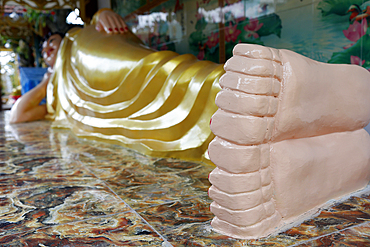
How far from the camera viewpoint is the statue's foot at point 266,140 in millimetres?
681

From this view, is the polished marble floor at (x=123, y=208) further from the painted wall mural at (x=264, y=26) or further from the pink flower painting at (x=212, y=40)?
the pink flower painting at (x=212, y=40)

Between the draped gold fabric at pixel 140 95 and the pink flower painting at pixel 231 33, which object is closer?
the draped gold fabric at pixel 140 95

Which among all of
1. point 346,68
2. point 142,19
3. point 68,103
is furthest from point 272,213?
point 142,19

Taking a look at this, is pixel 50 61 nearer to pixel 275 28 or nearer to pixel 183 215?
pixel 275 28

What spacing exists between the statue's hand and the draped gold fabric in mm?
55

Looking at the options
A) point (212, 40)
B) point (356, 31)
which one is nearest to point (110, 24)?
point (212, 40)

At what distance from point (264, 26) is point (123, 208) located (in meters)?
1.33

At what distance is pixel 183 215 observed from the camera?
2.72 ft

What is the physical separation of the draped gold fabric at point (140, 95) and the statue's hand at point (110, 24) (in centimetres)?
6

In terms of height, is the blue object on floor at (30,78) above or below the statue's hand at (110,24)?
below

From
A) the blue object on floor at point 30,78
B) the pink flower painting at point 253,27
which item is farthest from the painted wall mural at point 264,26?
the blue object on floor at point 30,78

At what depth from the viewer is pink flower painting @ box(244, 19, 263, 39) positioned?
72.0 inches

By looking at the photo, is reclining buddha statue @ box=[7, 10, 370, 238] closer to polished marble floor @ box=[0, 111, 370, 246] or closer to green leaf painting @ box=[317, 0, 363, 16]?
polished marble floor @ box=[0, 111, 370, 246]

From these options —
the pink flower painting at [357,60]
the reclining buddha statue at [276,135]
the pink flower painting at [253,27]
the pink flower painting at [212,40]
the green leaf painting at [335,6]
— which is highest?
the green leaf painting at [335,6]
